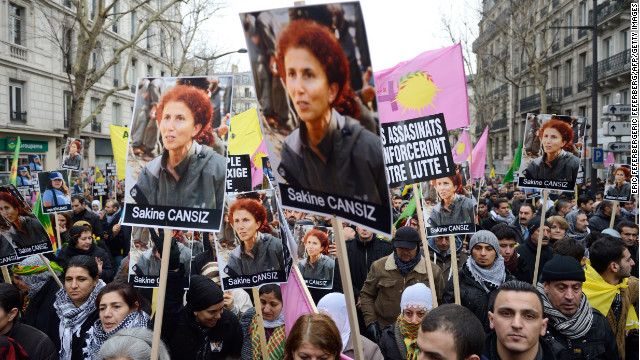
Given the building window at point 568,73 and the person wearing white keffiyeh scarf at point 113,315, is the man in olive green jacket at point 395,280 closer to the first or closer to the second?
the person wearing white keffiyeh scarf at point 113,315

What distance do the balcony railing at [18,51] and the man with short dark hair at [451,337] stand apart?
25.6m

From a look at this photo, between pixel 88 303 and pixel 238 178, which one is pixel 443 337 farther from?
pixel 238 178

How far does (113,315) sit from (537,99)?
136ft

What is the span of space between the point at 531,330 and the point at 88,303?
2895mm

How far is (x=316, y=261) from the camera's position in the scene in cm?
549

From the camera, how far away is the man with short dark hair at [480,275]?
172 inches

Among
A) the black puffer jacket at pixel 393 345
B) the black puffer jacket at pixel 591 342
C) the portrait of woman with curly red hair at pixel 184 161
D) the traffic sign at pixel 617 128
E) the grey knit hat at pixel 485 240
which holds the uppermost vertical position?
the traffic sign at pixel 617 128

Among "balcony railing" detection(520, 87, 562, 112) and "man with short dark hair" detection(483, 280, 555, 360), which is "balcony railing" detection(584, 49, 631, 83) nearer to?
"balcony railing" detection(520, 87, 562, 112)

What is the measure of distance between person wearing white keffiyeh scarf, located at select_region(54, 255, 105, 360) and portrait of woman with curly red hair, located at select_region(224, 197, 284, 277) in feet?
3.18

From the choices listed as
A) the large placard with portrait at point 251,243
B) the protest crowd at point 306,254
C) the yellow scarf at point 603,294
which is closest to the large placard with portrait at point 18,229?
the protest crowd at point 306,254

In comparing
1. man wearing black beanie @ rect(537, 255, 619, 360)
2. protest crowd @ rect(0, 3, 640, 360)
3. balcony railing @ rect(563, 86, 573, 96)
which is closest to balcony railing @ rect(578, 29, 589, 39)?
balcony railing @ rect(563, 86, 573, 96)

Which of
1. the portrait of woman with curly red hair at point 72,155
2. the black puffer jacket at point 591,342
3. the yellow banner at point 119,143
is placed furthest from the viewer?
the portrait of woman with curly red hair at point 72,155

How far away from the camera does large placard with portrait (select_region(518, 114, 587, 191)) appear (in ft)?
21.1

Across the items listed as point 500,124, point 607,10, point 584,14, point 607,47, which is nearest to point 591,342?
point 607,10
